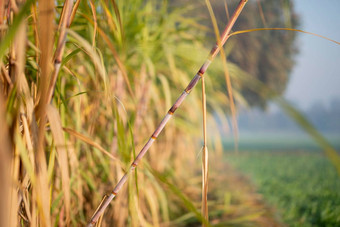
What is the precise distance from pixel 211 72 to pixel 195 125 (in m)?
0.44

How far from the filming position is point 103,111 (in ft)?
3.89

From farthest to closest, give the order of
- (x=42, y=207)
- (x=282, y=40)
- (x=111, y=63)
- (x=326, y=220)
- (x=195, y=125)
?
(x=282, y=40)
(x=195, y=125)
(x=326, y=220)
(x=111, y=63)
(x=42, y=207)

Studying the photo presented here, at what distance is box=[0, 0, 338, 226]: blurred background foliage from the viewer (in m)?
0.41

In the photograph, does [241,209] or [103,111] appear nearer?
[103,111]

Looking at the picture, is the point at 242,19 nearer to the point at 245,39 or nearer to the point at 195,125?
the point at 245,39

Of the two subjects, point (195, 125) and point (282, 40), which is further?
point (282, 40)

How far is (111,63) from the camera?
46.6 inches

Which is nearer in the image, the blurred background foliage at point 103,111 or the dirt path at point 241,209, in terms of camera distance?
the blurred background foliage at point 103,111

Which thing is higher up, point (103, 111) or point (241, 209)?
point (103, 111)

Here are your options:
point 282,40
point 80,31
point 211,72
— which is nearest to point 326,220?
point 211,72

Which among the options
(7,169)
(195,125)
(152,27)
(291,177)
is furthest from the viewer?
(291,177)

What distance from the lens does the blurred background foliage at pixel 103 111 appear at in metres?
0.41

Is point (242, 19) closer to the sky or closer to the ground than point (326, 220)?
closer to the sky

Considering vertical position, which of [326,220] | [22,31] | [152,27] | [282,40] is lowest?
[326,220]
